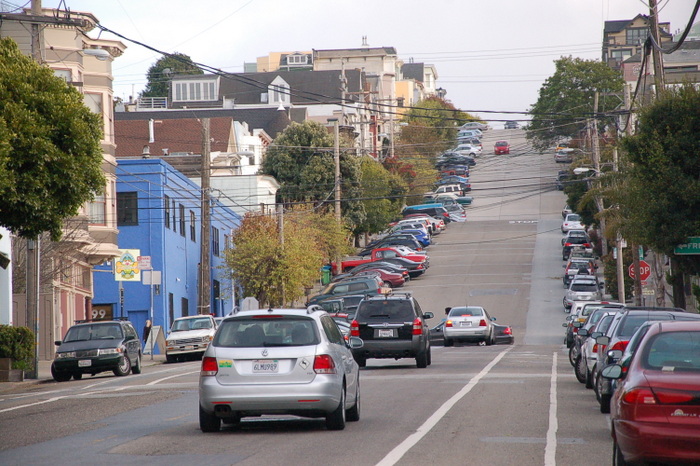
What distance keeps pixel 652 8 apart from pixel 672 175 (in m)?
5.08

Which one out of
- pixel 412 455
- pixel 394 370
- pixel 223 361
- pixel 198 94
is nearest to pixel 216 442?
pixel 223 361

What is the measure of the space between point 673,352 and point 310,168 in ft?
231

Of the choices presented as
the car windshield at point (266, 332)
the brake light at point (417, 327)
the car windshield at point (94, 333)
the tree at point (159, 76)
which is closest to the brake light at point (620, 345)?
the car windshield at point (266, 332)

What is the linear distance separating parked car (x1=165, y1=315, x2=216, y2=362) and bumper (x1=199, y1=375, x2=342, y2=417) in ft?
79.4

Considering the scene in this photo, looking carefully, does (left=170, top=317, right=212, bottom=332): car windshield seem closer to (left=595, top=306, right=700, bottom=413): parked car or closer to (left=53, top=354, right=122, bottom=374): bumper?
(left=53, top=354, right=122, bottom=374): bumper

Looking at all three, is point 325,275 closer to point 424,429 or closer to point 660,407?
point 424,429

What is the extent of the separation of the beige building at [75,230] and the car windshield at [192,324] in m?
4.70

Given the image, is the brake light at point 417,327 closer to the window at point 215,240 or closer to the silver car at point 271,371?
the silver car at point 271,371

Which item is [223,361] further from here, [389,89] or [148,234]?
[389,89]

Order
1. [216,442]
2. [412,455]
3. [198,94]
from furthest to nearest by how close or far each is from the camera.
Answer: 1. [198,94]
2. [216,442]
3. [412,455]

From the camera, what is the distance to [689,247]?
30.2 metres

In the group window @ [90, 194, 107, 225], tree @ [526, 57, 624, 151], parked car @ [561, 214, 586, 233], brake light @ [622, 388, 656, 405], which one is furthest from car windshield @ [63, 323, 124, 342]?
tree @ [526, 57, 624, 151]

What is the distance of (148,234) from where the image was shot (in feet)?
168

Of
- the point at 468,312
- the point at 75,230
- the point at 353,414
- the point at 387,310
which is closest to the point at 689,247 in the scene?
the point at 387,310
